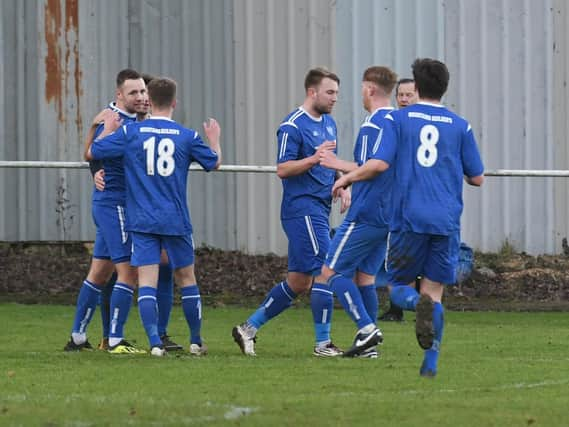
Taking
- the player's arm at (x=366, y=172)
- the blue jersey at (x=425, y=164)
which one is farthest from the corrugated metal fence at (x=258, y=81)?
the blue jersey at (x=425, y=164)

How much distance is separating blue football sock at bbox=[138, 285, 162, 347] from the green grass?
20cm

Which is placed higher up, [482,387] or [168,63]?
[168,63]

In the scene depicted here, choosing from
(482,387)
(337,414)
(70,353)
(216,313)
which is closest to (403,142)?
(482,387)

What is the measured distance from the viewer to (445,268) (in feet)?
32.0

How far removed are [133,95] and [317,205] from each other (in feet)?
5.10

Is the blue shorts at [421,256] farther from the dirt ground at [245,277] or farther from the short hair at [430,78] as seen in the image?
the dirt ground at [245,277]

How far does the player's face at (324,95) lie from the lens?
1176 cm

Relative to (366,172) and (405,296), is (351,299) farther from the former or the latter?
(366,172)

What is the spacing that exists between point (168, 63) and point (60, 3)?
58.2 inches

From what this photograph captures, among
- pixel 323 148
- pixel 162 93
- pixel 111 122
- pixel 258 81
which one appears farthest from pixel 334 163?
pixel 258 81

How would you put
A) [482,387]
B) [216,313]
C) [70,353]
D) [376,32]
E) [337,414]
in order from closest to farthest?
[337,414], [482,387], [70,353], [216,313], [376,32]

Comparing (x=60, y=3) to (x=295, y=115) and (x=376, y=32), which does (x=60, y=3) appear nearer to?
(x=376, y=32)

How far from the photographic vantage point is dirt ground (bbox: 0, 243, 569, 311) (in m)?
17.1

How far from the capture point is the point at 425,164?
9.67m
